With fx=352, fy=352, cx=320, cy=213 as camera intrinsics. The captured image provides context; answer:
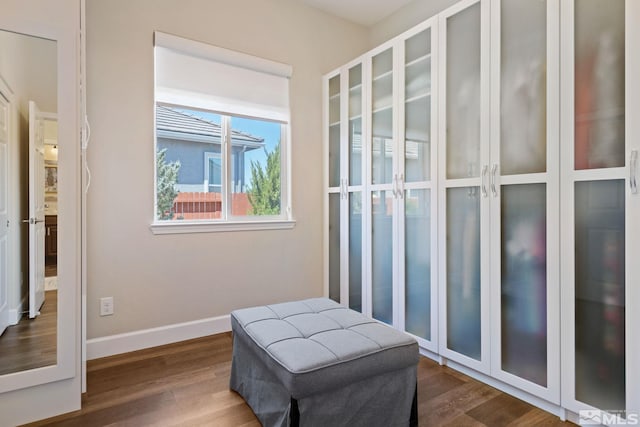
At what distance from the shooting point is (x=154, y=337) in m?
2.54

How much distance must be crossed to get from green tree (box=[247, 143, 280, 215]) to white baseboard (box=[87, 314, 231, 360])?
3.10ft

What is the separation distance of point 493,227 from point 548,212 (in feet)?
0.95

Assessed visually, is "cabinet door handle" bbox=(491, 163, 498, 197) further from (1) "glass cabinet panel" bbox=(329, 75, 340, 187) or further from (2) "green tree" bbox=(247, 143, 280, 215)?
(2) "green tree" bbox=(247, 143, 280, 215)

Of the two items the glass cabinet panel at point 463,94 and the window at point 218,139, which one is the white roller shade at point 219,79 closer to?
the window at point 218,139

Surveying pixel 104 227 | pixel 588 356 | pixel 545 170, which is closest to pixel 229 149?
pixel 104 227

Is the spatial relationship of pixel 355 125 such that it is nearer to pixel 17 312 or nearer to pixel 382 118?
pixel 382 118

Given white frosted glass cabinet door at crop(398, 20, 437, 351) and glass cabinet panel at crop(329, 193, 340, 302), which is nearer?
white frosted glass cabinet door at crop(398, 20, 437, 351)

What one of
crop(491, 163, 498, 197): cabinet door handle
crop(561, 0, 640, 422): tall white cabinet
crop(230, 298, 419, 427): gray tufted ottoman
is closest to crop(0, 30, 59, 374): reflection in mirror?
crop(230, 298, 419, 427): gray tufted ottoman

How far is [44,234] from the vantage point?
1.72 meters

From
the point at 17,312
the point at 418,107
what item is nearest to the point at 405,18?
the point at 418,107

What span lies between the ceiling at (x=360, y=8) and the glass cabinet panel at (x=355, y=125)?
28.5 inches

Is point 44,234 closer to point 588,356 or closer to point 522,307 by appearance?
point 522,307

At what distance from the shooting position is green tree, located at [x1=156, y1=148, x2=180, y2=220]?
2629 millimetres

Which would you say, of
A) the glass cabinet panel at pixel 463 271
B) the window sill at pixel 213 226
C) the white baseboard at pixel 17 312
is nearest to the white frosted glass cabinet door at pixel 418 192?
the glass cabinet panel at pixel 463 271
